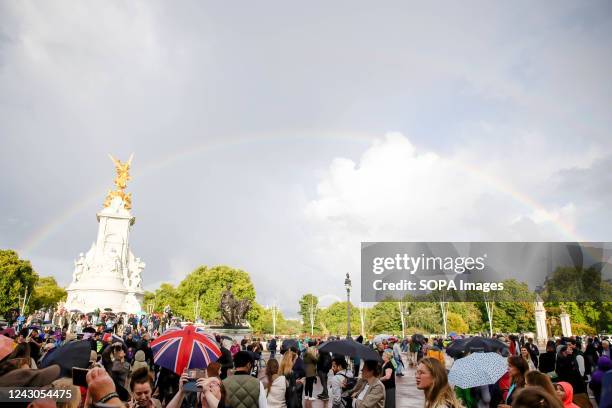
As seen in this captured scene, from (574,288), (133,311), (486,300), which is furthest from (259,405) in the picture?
(574,288)

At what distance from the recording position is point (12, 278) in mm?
60844

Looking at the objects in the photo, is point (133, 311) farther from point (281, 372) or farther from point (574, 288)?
point (574, 288)

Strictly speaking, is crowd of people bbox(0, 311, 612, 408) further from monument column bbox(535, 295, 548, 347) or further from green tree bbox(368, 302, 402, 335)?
green tree bbox(368, 302, 402, 335)

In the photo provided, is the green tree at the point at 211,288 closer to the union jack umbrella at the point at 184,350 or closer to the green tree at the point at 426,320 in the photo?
the green tree at the point at 426,320

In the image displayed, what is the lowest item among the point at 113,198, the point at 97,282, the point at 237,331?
the point at 237,331

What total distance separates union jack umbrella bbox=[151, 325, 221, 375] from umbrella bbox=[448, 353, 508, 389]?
112 inches

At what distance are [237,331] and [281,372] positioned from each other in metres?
23.5

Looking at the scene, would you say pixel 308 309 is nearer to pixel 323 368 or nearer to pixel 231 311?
pixel 231 311

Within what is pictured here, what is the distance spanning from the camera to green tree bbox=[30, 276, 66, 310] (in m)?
79.9

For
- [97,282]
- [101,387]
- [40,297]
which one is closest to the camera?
[101,387]

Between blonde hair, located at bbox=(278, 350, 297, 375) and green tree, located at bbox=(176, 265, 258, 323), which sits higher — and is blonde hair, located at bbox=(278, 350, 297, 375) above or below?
below

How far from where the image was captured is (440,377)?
411 cm

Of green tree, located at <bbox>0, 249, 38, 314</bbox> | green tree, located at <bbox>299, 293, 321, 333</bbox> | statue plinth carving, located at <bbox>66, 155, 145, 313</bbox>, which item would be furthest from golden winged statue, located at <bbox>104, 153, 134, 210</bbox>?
green tree, located at <bbox>299, 293, 321, 333</bbox>

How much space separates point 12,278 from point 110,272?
26.7 m
